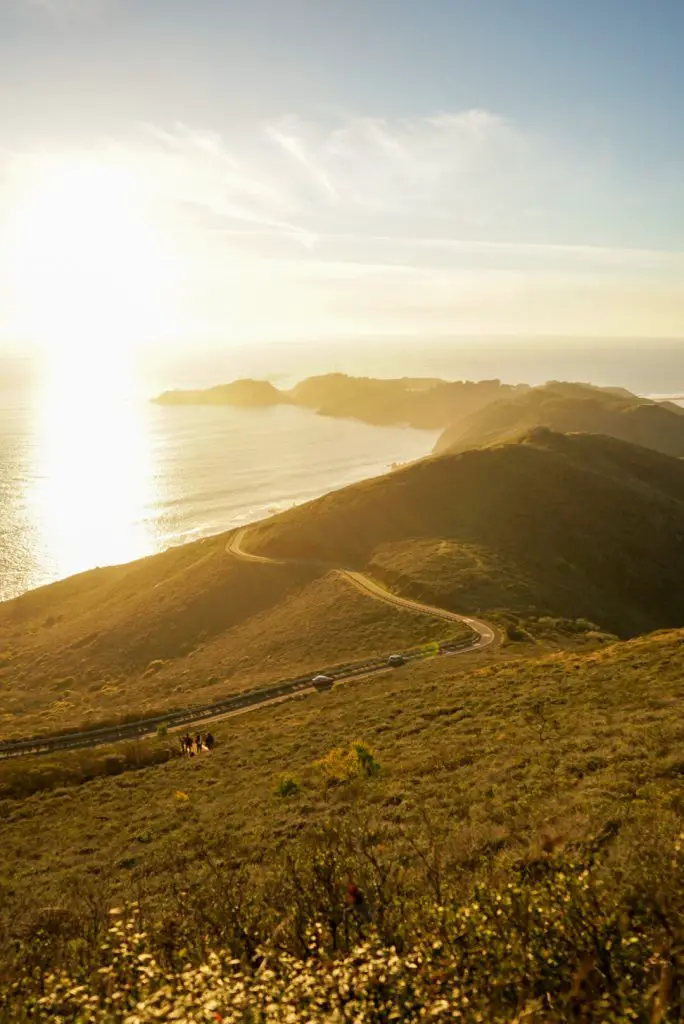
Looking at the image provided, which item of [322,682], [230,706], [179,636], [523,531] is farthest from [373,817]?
[523,531]

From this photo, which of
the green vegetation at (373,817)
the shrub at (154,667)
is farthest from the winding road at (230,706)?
the shrub at (154,667)

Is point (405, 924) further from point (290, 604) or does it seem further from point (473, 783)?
point (290, 604)

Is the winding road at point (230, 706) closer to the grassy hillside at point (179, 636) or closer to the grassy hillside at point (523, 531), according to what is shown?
the grassy hillside at point (179, 636)

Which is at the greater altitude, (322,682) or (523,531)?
(523,531)

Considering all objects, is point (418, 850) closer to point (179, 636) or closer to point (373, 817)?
point (373, 817)

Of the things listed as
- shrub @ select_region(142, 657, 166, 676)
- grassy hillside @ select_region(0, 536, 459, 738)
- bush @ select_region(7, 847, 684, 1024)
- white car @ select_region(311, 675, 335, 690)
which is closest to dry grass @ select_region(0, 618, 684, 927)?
bush @ select_region(7, 847, 684, 1024)

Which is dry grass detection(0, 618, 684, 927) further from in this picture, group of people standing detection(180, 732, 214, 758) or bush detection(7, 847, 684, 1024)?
bush detection(7, 847, 684, 1024)
